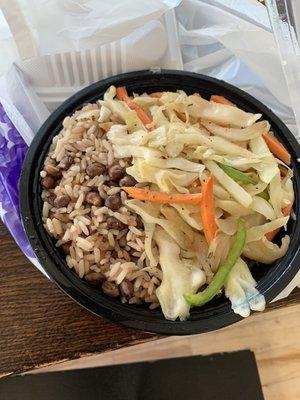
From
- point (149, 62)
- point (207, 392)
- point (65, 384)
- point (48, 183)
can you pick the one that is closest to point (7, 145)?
point (48, 183)

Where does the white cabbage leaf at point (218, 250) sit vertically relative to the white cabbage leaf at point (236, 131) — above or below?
below

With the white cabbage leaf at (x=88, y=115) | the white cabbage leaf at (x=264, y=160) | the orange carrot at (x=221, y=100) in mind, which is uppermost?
the white cabbage leaf at (x=88, y=115)

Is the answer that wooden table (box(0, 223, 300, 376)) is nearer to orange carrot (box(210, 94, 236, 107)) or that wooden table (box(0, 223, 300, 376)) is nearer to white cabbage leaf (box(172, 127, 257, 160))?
white cabbage leaf (box(172, 127, 257, 160))

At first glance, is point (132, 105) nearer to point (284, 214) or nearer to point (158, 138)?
point (158, 138)

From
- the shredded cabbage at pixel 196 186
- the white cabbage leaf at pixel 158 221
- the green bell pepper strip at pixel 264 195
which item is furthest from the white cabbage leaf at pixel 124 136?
the green bell pepper strip at pixel 264 195

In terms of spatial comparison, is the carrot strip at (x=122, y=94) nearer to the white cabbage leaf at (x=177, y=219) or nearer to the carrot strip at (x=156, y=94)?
the carrot strip at (x=156, y=94)

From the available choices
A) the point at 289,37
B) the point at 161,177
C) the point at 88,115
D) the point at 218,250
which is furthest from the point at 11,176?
the point at 289,37
